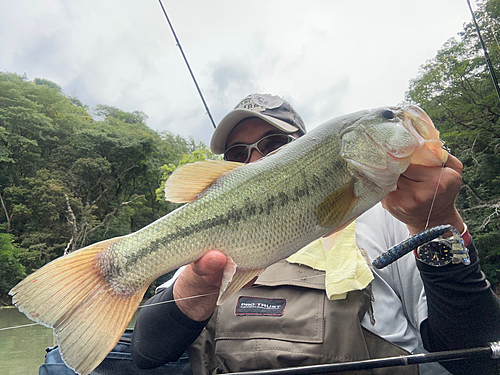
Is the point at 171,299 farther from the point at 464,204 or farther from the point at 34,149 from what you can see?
the point at 34,149

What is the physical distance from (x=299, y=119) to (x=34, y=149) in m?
25.0

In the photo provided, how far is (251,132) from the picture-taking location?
7.85 ft

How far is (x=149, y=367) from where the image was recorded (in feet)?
5.48

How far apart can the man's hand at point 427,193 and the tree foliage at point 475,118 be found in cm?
592

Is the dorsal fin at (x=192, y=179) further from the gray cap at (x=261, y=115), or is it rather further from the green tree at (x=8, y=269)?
the green tree at (x=8, y=269)

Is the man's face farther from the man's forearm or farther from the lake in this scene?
the lake

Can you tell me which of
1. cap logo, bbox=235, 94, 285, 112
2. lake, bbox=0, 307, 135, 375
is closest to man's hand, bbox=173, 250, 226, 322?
cap logo, bbox=235, 94, 285, 112

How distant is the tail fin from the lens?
2.99 feet

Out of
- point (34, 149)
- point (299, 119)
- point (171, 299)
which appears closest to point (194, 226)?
point (171, 299)

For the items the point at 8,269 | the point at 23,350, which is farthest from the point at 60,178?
the point at 23,350

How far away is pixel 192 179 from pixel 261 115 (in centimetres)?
116

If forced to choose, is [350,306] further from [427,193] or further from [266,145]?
[266,145]

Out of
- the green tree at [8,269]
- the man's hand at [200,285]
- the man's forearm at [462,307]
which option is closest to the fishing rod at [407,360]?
the man's forearm at [462,307]

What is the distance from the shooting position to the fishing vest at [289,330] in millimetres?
1434
